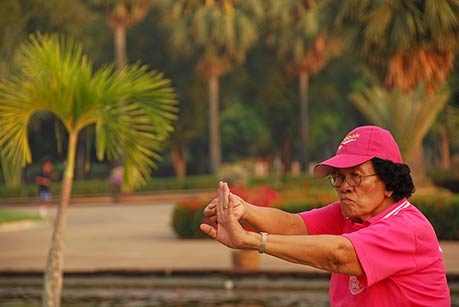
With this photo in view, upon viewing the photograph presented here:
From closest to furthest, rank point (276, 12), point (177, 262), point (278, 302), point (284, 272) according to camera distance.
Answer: point (278, 302)
point (284, 272)
point (177, 262)
point (276, 12)

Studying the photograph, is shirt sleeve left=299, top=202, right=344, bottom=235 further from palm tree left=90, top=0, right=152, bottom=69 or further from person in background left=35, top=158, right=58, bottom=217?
palm tree left=90, top=0, right=152, bottom=69

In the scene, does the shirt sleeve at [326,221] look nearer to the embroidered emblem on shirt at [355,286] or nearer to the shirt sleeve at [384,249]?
the embroidered emblem on shirt at [355,286]

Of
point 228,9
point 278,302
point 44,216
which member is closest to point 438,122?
point 44,216

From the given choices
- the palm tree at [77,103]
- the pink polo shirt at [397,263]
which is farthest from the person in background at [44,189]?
the pink polo shirt at [397,263]

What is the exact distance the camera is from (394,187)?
4.19 metres

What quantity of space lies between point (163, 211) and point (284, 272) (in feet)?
75.9

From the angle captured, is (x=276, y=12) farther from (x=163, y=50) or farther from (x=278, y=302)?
(x=278, y=302)

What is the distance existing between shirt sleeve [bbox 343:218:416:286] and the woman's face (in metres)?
0.27

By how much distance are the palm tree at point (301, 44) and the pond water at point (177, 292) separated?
46.2 meters

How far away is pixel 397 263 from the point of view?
3857 millimetres

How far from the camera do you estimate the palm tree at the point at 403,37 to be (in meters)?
27.9

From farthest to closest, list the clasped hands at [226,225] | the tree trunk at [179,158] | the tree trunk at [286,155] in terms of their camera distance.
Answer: the tree trunk at [286,155]
the tree trunk at [179,158]
the clasped hands at [226,225]

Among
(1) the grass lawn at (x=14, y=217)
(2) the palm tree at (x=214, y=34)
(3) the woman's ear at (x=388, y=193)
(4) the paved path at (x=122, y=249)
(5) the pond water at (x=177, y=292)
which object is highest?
(2) the palm tree at (x=214, y=34)

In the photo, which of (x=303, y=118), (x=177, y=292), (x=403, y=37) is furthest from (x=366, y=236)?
(x=303, y=118)
